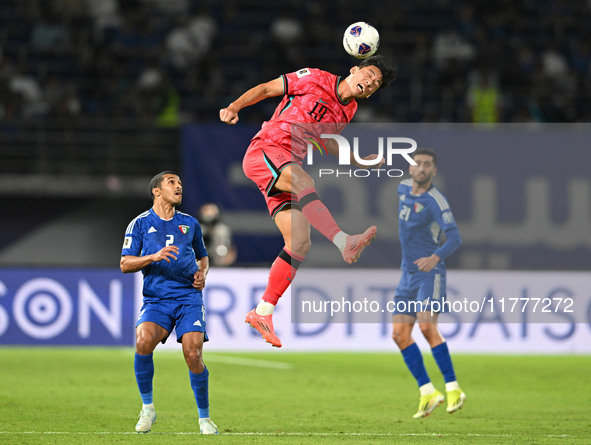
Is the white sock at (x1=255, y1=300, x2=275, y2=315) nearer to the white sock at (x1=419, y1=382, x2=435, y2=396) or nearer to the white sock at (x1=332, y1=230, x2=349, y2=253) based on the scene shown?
the white sock at (x1=332, y1=230, x2=349, y2=253)

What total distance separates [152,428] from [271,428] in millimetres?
1033

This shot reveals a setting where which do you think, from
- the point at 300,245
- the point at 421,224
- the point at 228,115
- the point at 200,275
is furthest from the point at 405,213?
the point at 228,115

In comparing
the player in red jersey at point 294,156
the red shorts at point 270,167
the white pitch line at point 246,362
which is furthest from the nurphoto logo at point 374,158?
the white pitch line at point 246,362

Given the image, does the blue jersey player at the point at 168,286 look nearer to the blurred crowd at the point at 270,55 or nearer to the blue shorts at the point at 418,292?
the blue shorts at the point at 418,292

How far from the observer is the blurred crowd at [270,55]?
61.3 feet

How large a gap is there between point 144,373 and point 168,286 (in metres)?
0.76

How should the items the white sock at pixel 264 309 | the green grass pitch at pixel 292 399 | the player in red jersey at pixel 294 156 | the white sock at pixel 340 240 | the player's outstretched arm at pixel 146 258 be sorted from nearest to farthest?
the white sock at pixel 340 240, the player in red jersey at pixel 294 156, the player's outstretched arm at pixel 146 258, the white sock at pixel 264 309, the green grass pitch at pixel 292 399

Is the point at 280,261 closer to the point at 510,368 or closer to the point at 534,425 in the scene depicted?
the point at 534,425

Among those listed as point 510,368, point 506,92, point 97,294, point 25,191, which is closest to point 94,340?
point 97,294

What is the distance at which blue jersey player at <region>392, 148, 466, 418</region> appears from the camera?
9312 millimetres

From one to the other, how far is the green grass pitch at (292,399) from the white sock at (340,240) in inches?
62.7

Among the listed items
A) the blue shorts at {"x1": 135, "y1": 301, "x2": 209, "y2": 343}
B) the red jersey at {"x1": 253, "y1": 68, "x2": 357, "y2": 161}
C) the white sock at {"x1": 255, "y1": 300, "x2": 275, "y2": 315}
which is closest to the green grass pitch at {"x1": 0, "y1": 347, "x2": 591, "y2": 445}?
the blue shorts at {"x1": 135, "y1": 301, "x2": 209, "y2": 343}

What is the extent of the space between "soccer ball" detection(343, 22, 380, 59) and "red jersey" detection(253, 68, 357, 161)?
0.96ft

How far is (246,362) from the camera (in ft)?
48.2
